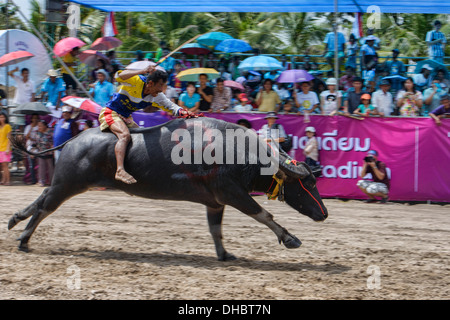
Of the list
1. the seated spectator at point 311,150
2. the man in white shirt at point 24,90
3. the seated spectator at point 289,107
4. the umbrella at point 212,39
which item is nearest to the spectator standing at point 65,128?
the man in white shirt at point 24,90

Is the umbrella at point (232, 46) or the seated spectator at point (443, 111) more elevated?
the umbrella at point (232, 46)

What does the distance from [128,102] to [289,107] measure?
6051mm

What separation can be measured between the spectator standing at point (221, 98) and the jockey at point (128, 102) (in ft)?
18.2

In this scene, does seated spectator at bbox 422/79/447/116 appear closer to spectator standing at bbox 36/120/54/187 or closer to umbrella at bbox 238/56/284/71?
umbrella at bbox 238/56/284/71

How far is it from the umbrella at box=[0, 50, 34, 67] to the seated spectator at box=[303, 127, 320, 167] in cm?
738

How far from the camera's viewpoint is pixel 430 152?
1163cm

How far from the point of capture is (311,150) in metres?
11.9

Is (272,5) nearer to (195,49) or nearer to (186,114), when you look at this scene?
(195,49)

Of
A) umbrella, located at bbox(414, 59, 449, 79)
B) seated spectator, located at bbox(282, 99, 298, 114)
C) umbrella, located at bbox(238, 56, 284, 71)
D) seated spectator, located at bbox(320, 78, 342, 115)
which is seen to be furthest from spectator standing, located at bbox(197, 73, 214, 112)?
umbrella, located at bbox(414, 59, 449, 79)

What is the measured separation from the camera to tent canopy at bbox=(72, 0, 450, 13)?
12273 millimetres

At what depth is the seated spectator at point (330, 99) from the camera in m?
12.6

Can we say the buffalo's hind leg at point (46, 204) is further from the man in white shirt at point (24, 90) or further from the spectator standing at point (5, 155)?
the man in white shirt at point (24, 90)

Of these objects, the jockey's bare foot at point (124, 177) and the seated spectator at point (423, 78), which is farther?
the seated spectator at point (423, 78)

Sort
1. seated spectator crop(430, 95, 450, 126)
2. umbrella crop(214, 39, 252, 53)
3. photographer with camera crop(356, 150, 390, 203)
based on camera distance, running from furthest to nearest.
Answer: umbrella crop(214, 39, 252, 53)
seated spectator crop(430, 95, 450, 126)
photographer with camera crop(356, 150, 390, 203)
